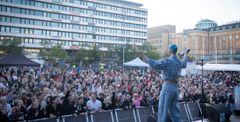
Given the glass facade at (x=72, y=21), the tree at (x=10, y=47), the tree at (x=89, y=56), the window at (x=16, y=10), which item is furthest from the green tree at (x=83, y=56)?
the window at (x=16, y=10)

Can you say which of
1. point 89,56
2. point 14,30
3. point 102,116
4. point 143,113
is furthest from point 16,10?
point 102,116

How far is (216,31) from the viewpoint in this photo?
97188 millimetres

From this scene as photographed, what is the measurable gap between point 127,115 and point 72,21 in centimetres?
6905

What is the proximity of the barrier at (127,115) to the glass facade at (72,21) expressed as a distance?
59927 mm

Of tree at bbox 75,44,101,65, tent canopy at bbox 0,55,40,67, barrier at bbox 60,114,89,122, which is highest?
tree at bbox 75,44,101,65

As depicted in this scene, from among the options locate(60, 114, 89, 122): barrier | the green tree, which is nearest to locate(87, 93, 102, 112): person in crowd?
locate(60, 114, 89, 122): barrier

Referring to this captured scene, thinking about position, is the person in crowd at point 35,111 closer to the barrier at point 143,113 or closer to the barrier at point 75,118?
the barrier at point 75,118

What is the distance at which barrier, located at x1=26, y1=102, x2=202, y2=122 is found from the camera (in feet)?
26.7

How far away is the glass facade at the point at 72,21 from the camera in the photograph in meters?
66.6

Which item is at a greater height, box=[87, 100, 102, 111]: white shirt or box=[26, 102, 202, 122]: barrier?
box=[87, 100, 102, 111]: white shirt

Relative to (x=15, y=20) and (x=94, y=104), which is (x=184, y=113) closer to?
(x=94, y=104)

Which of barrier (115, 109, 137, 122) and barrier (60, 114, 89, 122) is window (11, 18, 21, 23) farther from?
barrier (60, 114, 89, 122)

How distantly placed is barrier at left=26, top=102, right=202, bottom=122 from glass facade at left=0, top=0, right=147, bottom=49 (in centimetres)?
5993

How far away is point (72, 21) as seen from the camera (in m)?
75.6
